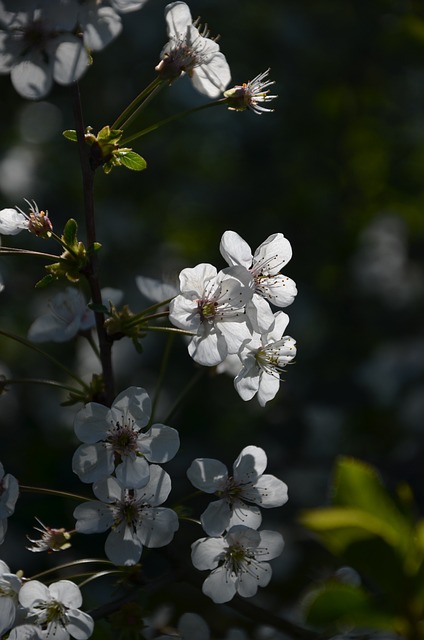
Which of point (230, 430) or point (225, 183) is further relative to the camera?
point (225, 183)

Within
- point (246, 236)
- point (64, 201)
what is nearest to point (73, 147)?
point (64, 201)

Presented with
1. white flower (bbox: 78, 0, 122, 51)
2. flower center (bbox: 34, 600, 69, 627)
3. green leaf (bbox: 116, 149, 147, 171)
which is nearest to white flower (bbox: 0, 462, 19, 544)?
flower center (bbox: 34, 600, 69, 627)

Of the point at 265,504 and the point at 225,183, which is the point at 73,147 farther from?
the point at 265,504

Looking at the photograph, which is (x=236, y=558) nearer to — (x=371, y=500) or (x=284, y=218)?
(x=371, y=500)

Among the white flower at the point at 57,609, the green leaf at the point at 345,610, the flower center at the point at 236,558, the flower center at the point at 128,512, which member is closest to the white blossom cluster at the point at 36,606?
the white flower at the point at 57,609

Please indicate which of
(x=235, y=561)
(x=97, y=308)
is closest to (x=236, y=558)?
(x=235, y=561)

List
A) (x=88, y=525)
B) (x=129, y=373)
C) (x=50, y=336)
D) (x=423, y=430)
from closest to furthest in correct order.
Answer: (x=88, y=525), (x=50, y=336), (x=423, y=430), (x=129, y=373)
